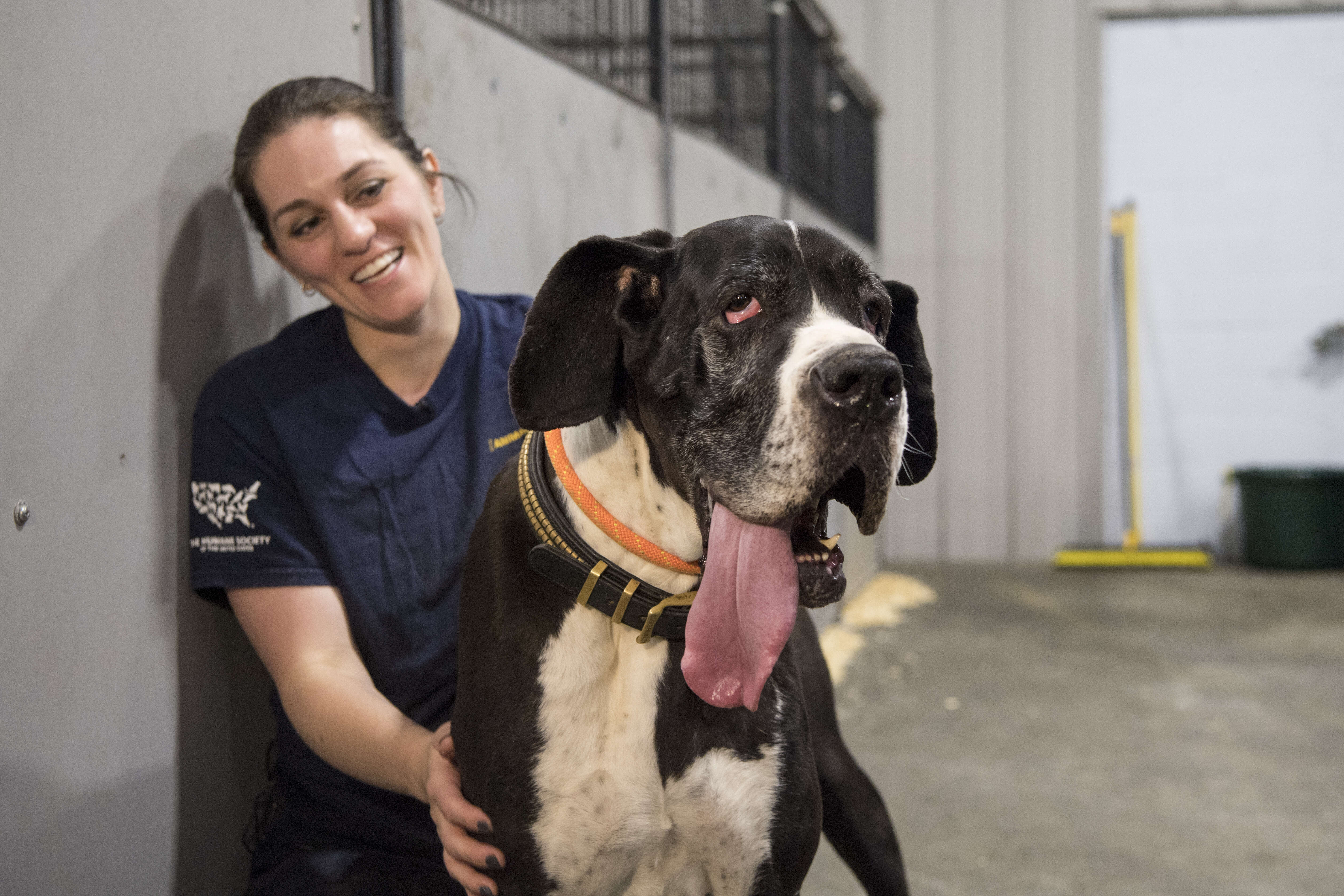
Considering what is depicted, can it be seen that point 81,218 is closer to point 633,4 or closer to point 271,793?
point 271,793

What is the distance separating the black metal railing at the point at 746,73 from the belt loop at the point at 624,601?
1367mm

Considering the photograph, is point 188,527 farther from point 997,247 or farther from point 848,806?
point 997,247

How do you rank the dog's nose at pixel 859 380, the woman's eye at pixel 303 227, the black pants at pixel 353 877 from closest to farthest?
the dog's nose at pixel 859 380 < the black pants at pixel 353 877 < the woman's eye at pixel 303 227

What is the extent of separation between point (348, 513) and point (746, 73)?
3.52 m

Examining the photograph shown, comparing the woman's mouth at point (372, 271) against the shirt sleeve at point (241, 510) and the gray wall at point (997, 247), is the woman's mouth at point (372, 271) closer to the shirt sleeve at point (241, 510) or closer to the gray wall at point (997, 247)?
the shirt sleeve at point (241, 510)

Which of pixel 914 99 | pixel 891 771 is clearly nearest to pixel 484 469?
pixel 891 771

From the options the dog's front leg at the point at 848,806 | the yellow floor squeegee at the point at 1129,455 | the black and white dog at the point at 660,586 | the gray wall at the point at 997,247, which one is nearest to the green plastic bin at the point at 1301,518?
the yellow floor squeegee at the point at 1129,455

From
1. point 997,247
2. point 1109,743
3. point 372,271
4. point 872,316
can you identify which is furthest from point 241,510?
point 997,247

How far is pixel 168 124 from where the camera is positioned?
54.8 inches

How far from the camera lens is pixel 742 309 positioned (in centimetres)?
105

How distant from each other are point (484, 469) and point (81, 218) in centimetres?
60

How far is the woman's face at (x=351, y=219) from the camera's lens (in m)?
1.43

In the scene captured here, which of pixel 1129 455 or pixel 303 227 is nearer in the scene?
pixel 303 227

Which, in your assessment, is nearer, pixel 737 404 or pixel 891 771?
pixel 737 404
